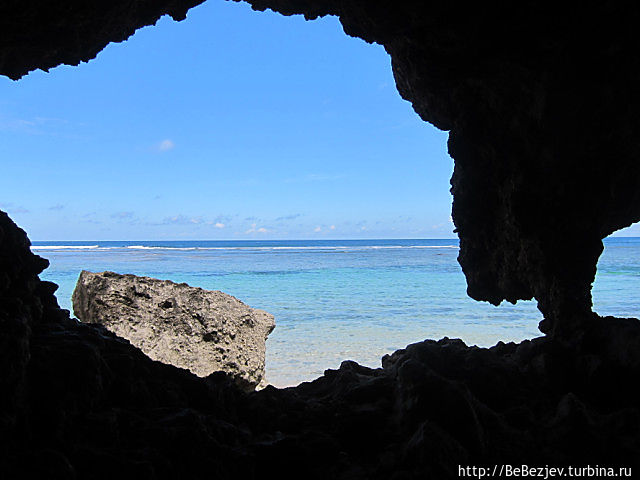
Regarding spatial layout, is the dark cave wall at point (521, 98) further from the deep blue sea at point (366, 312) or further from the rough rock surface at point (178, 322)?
the deep blue sea at point (366, 312)

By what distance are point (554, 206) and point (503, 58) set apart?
4.44ft

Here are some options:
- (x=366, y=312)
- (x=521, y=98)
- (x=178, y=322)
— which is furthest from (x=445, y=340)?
(x=366, y=312)

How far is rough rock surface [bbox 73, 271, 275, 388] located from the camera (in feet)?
20.0

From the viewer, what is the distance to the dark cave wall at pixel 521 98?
3346mm

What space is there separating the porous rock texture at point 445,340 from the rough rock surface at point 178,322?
2.33 metres

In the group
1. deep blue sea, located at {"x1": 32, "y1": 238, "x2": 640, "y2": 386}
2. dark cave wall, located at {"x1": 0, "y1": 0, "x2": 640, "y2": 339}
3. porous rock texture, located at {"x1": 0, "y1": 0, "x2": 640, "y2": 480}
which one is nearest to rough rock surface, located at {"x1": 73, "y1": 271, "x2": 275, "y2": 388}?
deep blue sea, located at {"x1": 32, "y1": 238, "x2": 640, "y2": 386}

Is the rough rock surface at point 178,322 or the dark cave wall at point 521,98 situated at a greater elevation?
the dark cave wall at point 521,98

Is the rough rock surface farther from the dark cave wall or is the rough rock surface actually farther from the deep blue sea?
the dark cave wall

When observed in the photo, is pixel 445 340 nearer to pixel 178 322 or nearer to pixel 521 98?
pixel 521 98

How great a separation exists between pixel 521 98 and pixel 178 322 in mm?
5082

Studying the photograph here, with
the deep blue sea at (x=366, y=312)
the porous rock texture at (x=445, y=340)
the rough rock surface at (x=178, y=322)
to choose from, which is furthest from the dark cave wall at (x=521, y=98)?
the deep blue sea at (x=366, y=312)

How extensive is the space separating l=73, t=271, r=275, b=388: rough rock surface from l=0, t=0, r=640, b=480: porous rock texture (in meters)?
2.33

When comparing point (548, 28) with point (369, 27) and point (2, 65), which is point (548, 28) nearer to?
point (369, 27)

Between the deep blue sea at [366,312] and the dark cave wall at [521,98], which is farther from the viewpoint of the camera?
the deep blue sea at [366,312]
